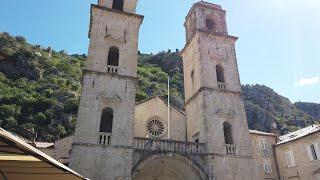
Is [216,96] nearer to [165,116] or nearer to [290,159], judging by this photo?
[165,116]

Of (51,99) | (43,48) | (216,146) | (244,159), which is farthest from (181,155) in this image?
(43,48)

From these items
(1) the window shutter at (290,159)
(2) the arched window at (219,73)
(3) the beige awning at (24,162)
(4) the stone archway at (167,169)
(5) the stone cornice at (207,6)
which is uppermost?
(5) the stone cornice at (207,6)

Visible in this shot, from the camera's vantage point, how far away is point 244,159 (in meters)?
19.6

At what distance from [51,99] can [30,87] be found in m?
7.49

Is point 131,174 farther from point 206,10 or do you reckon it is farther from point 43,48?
point 43,48

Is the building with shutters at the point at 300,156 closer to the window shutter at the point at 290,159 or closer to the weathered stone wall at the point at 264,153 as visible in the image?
the window shutter at the point at 290,159

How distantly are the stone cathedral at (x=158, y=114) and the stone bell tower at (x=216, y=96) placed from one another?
6 centimetres

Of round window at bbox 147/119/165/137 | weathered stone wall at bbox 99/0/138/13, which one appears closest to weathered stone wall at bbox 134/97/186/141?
round window at bbox 147/119/165/137

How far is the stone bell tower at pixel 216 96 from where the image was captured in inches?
760

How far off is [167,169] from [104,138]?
5259 millimetres

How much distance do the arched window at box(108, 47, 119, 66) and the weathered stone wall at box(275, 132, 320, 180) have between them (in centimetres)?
1815

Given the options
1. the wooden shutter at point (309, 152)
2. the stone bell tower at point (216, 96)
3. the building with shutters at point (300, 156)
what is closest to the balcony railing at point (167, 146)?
the stone bell tower at point (216, 96)

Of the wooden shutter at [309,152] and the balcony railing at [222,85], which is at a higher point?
the balcony railing at [222,85]

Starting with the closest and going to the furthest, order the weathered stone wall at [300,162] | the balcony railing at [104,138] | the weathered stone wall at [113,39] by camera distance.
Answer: the balcony railing at [104,138] → the weathered stone wall at [113,39] → the weathered stone wall at [300,162]
